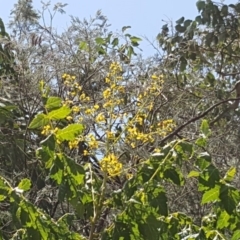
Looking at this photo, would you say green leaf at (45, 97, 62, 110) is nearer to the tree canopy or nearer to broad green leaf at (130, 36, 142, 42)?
the tree canopy

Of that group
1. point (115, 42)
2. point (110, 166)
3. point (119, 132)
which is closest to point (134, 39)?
point (115, 42)

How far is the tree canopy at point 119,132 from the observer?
221cm

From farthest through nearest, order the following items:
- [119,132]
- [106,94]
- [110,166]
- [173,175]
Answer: [119,132]
[106,94]
[110,166]
[173,175]

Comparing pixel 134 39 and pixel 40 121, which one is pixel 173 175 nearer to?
pixel 40 121

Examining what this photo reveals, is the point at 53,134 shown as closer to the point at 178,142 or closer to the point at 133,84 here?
the point at 178,142

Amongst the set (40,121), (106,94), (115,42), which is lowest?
(40,121)

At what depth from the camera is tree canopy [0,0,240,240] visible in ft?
7.24

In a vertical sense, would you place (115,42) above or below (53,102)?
above

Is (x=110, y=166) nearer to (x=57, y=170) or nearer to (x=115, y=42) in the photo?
(x=57, y=170)

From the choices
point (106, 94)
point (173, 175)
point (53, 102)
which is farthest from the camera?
point (106, 94)

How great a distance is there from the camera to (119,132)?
116 inches

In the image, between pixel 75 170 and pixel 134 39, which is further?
pixel 134 39

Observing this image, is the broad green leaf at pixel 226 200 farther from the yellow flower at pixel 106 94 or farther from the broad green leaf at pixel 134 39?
the broad green leaf at pixel 134 39

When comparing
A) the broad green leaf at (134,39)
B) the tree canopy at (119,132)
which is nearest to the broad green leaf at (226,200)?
the tree canopy at (119,132)
